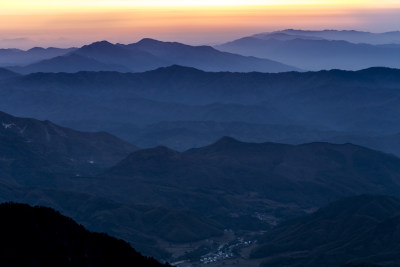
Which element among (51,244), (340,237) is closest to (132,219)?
(340,237)

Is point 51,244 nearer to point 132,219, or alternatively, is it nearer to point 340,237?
point 340,237

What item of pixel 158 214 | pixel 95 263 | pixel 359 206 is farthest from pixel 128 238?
pixel 95 263

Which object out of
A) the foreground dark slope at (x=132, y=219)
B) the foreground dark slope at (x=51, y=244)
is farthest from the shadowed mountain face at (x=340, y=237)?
the foreground dark slope at (x=51, y=244)

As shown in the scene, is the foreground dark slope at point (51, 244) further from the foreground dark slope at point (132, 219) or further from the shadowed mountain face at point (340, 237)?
the foreground dark slope at point (132, 219)

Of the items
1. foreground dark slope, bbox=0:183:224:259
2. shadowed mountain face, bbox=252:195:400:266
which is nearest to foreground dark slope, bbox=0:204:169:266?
shadowed mountain face, bbox=252:195:400:266

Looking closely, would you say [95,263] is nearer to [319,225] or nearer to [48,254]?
[48,254]

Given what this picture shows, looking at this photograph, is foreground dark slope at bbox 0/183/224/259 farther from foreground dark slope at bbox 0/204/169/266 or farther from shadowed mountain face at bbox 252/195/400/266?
foreground dark slope at bbox 0/204/169/266
